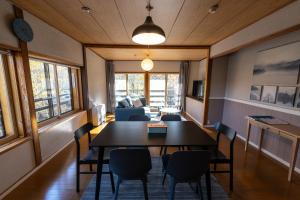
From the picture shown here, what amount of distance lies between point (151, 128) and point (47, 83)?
7.59 feet

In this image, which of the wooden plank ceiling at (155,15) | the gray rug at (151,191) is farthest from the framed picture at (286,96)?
the gray rug at (151,191)

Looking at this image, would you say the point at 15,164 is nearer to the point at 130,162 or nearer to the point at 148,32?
the point at 130,162

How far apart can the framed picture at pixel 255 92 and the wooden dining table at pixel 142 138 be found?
1868 millimetres

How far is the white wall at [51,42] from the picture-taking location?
212 cm

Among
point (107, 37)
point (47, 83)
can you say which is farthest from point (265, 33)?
point (47, 83)

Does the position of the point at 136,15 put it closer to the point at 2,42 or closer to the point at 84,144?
the point at 2,42

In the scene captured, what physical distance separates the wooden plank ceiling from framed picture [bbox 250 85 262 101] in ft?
4.12

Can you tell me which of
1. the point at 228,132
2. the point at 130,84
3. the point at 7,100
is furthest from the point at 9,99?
the point at 130,84

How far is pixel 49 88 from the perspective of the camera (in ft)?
9.25

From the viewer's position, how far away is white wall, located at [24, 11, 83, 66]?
2.12m

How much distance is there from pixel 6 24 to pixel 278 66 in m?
4.09

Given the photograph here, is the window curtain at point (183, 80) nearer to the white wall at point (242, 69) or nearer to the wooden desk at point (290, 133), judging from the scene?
the white wall at point (242, 69)

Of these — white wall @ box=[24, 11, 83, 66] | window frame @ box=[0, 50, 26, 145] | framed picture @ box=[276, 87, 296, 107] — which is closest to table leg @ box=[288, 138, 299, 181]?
framed picture @ box=[276, 87, 296, 107]

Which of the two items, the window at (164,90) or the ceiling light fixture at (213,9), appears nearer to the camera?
the ceiling light fixture at (213,9)
